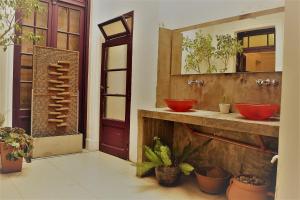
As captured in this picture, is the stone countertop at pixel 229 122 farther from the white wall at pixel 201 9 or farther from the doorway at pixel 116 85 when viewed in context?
the white wall at pixel 201 9

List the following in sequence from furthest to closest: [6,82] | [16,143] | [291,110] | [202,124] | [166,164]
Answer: [6,82] < [16,143] < [166,164] < [202,124] < [291,110]

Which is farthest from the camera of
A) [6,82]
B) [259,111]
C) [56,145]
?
[56,145]

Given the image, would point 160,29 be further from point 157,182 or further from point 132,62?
point 157,182

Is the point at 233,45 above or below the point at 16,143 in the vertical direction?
above

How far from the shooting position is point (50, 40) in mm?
3773

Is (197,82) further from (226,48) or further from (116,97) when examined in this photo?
(116,97)

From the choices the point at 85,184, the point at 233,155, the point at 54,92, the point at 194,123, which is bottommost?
the point at 85,184

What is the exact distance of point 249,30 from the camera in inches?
97.7

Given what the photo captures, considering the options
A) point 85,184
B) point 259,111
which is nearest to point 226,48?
point 259,111

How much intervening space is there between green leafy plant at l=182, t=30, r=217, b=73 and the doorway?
0.87 m

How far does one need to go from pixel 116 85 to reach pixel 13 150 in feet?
5.33

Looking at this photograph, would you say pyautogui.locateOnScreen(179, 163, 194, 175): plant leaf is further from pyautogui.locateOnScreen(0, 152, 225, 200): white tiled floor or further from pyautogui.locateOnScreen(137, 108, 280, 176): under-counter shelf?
pyautogui.locateOnScreen(137, 108, 280, 176): under-counter shelf

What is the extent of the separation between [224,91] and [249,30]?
642 millimetres

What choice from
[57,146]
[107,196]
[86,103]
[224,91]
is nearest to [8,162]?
[57,146]
